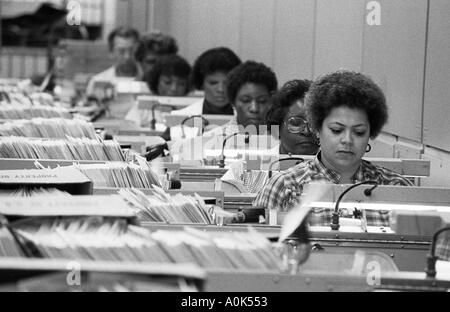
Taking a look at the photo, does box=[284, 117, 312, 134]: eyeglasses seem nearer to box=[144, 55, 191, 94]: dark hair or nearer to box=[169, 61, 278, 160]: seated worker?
box=[169, 61, 278, 160]: seated worker

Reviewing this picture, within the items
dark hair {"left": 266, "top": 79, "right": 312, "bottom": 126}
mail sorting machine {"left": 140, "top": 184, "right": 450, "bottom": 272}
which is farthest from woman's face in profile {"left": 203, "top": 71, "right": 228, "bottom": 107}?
mail sorting machine {"left": 140, "top": 184, "right": 450, "bottom": 272}

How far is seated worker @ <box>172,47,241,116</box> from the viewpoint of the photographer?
11461 millimetres

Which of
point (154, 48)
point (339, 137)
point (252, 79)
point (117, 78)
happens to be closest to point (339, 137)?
point (339, 137)

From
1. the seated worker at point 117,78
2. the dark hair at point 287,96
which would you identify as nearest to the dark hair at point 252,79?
the dark hair at point 287,96

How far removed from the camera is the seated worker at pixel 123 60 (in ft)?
61.6

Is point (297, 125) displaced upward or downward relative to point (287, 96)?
downward

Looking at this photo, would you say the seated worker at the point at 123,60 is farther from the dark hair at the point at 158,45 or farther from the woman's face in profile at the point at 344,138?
the woman's face in profile at the point at 344,138

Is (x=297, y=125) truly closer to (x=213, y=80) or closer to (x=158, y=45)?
(x=213, y=80)

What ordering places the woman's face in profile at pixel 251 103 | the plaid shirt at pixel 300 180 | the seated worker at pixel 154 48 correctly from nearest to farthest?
the plaid shirt at pixel 300 180
the woman's face in profile at pixel 251 103
the seated worker at pixel 154 48

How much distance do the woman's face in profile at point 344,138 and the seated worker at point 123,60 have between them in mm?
12328

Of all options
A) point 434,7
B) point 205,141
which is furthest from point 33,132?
point 434,7

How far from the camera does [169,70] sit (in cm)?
1405

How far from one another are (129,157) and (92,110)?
25.8ft

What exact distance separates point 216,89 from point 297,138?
4.80 m
